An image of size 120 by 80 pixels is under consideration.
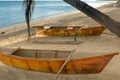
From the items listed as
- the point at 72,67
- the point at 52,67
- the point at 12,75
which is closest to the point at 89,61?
the point at 72,67

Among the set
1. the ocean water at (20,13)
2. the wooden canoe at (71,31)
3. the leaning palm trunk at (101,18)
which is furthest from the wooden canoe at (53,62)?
the ocean water at (20,13)

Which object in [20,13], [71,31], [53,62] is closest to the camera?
[53,62]

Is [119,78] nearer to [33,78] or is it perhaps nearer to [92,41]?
[33,78]

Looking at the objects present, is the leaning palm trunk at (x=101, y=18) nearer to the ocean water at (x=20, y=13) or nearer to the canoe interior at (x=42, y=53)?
the canoe interior at (x=42, y=53)

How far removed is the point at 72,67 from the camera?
808cm

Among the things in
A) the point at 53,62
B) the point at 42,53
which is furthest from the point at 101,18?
the point at 42,53

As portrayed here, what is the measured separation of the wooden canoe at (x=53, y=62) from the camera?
773 centimetres

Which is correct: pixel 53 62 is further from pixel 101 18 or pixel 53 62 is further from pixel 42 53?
pixel 101 18

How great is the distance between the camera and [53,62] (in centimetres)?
815

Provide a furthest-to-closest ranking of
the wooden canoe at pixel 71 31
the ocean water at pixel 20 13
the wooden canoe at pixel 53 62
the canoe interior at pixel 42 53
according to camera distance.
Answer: the ocean water at pixel 20 13
the wooden canoe at pixel 71 31
the canoe interior at pixel 42 53
the wooden canoe at pixel 53 62

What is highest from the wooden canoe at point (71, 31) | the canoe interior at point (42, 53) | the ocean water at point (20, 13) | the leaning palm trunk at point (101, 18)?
the leaning palm trunk at point (101, 18)

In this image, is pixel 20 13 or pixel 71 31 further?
pixel 20 13

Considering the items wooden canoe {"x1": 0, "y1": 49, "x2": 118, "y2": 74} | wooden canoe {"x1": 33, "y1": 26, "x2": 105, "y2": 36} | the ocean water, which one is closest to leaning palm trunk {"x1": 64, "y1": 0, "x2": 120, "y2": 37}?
wooden canoe {"x1": 0, "y1": 49, "x2": 118, "y2": 74}

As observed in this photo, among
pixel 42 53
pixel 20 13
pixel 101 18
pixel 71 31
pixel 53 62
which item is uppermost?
pixel 101 18
